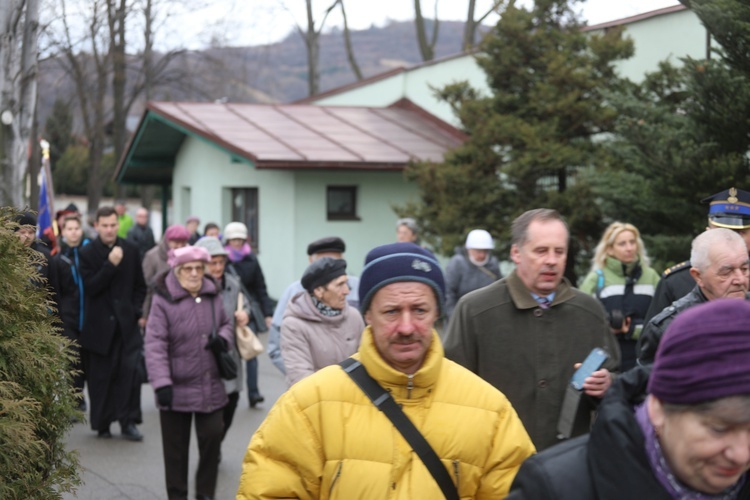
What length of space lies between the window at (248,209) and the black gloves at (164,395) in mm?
15885

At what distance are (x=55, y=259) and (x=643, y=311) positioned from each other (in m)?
5.11

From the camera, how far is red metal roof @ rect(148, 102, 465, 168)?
2136 cm

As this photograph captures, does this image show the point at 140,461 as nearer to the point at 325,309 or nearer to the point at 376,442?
the point at 325,309

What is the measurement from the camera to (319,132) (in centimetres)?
2344

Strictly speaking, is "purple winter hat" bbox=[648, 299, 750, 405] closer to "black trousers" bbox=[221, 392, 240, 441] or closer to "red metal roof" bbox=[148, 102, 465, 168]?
"black trousers" bbox=[221, 392, 240, 441]

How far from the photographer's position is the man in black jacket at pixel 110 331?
9.97 metres

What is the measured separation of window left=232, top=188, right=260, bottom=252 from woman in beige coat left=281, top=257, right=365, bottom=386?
16.6 meters

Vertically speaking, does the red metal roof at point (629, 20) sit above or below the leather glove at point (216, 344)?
above

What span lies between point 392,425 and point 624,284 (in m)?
5.52

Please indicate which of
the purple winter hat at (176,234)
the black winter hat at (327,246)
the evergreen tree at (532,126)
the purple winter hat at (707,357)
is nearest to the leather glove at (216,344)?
the black winter hat at (327,246)

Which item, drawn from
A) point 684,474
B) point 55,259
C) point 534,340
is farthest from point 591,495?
point 55,259

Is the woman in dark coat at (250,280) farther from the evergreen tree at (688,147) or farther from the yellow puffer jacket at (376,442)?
the yellow puffer jacket at (376,442)

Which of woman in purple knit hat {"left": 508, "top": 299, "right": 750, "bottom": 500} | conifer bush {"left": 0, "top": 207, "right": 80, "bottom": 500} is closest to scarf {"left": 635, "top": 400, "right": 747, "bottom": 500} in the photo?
woman in purple knit hat {"left": 508, "top": 299, "right": 750, "bottom": 500}

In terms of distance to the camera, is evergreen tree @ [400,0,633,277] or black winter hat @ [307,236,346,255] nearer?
black winter hat @ [307,236,346,255]
